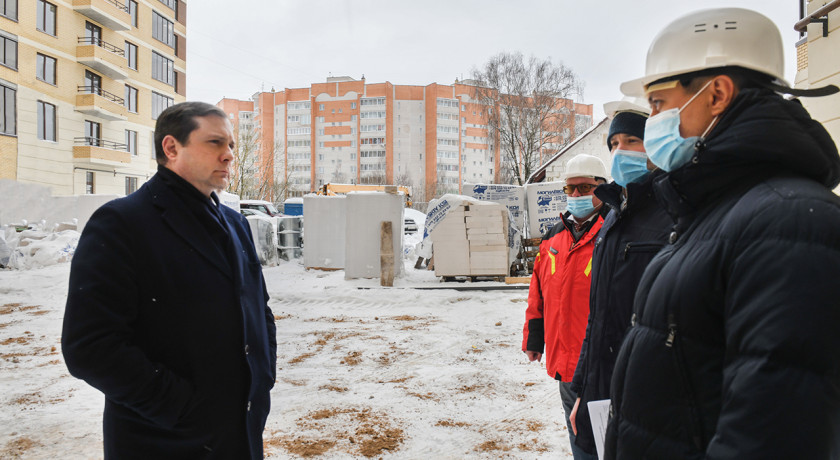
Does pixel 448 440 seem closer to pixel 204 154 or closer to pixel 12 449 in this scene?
pixel 204 154

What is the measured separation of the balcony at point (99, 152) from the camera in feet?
86.6

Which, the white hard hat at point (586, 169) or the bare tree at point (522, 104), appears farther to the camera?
the bare tree at point (522, 104)

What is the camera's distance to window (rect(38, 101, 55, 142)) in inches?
973

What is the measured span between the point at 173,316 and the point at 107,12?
33845 mm

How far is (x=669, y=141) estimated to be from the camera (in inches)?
54.3

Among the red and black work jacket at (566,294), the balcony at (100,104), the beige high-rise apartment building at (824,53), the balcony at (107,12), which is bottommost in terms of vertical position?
the red and black work jacket at (566,294)

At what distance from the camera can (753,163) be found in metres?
1.10

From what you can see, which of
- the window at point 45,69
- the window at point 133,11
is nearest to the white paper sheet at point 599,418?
the window at point 45,69

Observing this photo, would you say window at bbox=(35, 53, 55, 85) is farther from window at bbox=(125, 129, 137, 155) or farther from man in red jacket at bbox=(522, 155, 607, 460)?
man in red jacket at bbox=(522, 155, 607, 460)

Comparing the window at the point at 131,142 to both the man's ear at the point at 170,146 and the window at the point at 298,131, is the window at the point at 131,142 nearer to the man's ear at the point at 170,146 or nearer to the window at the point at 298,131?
the man's ear at the point at 170,146

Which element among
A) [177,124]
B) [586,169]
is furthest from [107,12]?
[586,169]

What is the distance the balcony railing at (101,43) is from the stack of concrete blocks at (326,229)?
22.3 m

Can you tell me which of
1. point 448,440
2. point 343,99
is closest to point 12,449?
point 448,440

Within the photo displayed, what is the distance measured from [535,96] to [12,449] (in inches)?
1185
